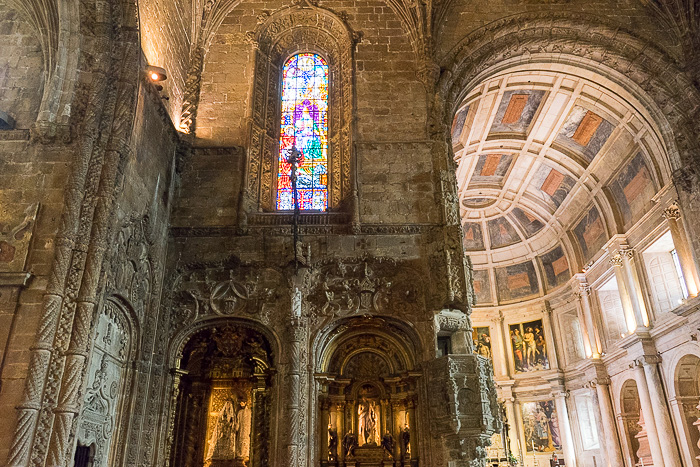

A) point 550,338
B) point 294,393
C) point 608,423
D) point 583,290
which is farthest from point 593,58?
point 550,338

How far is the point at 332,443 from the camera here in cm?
1049

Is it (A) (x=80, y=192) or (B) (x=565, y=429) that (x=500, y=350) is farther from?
(A) (x=80, y=192)

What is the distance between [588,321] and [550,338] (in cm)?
249

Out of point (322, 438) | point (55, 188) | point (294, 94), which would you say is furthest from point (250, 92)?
point (322, 438)

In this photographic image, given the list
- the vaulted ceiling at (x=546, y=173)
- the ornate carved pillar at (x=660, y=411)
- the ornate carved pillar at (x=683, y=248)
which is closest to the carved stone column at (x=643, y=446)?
the ornate carved pillar at (x=660, y=411)

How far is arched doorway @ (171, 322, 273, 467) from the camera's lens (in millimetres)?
10430

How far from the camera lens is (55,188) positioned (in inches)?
321

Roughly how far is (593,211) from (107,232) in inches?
611

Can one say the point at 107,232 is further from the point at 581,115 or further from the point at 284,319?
the point at 581,115

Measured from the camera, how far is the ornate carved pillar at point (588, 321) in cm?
1838

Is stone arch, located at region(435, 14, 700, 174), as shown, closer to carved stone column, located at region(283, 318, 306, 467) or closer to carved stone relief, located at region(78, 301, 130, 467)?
carved stone column, located at region(283, 318, 306, 467)

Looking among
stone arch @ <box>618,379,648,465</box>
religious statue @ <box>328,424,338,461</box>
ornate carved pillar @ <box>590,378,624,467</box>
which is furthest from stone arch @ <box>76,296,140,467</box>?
ornate carved pillar @ <box>590,378,624,467</box>

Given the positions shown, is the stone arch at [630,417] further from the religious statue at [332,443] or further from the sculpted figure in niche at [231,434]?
the sculpted figure in niche at [231,434]

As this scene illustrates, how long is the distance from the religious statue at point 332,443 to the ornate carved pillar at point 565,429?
12509 mm
